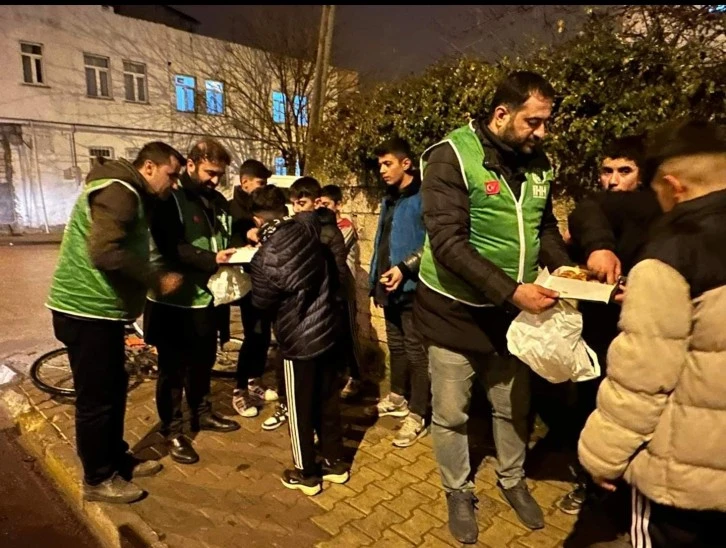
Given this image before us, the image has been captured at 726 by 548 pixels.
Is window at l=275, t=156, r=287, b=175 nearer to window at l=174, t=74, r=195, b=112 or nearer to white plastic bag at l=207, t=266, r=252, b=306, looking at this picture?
window at l=174, t=74, r=195, b=112

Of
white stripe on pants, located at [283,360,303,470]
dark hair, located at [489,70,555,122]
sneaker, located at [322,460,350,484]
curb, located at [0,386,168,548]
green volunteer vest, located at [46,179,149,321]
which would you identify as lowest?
curb, located at [0,386,168,548]

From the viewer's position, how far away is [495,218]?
2576 mm

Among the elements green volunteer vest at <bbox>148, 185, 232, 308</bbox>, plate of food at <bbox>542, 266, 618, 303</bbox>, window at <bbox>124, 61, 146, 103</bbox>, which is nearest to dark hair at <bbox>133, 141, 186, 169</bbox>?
green volunteer vest at <bbox>148, 185, 232, 308</bbox>

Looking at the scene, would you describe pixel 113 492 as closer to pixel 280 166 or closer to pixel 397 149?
pixel 397 149

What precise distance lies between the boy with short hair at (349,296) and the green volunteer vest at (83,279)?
1.39 meters

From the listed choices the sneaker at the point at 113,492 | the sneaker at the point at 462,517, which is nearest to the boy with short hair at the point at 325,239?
the sneaker at the point at 113,492

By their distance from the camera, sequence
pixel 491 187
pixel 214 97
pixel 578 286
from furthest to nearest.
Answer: pixel 214 97 < pixel 491 187 < pixel 578 286

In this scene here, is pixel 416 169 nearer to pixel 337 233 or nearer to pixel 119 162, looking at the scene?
pixel 337 233

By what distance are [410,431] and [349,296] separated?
1.11m

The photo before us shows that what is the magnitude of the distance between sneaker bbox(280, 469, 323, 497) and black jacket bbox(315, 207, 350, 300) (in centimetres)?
116

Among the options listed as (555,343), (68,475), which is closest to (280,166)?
(68,475)

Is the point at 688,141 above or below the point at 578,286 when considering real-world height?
above

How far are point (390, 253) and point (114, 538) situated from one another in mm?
2580

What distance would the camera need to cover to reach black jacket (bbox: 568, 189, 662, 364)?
8.89 ft
